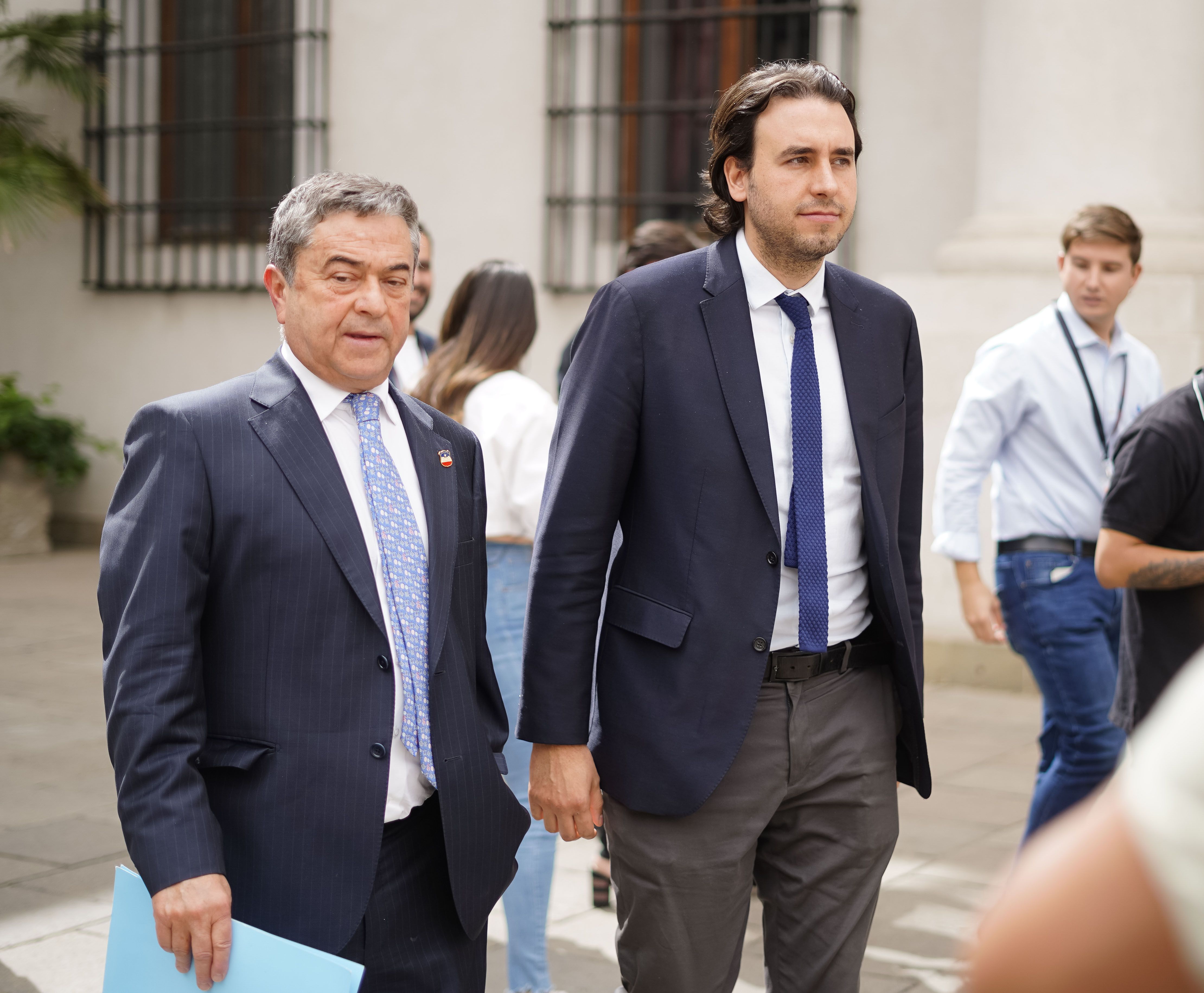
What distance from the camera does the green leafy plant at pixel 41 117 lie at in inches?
475

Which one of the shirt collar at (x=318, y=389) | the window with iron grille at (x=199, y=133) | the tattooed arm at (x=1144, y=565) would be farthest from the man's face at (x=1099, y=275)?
the window with iron grille at (x=199, y=133)

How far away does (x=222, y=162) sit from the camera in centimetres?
1243

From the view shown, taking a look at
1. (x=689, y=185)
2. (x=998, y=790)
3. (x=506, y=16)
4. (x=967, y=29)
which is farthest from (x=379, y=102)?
(x=998, y=790)

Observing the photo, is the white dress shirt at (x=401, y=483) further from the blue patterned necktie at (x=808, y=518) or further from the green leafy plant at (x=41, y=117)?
the green leafy plant at (x=41, y=117)

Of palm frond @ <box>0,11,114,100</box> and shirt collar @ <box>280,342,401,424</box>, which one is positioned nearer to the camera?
shirt collar @ <box>280,342,401,424</box>

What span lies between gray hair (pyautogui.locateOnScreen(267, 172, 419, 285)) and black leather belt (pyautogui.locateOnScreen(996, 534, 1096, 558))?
105 inches

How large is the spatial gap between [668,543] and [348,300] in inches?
27.3

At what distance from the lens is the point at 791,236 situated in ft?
8.79

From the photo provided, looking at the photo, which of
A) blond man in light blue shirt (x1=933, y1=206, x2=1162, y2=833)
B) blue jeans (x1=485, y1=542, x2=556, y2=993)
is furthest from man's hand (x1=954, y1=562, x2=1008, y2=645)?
blue jeans (x1=485, y1=542, x2=556, y2=993)

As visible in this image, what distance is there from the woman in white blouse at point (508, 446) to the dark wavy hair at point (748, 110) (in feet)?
3.71

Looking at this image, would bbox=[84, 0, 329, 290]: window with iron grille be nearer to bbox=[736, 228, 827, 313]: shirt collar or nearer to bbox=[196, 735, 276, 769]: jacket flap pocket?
bbox=[736, 228, 827, 313]: shirt collar

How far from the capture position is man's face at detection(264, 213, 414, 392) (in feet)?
7.64

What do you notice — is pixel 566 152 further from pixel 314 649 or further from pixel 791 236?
pixel 314 649

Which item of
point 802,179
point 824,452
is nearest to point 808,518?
point 824,452
